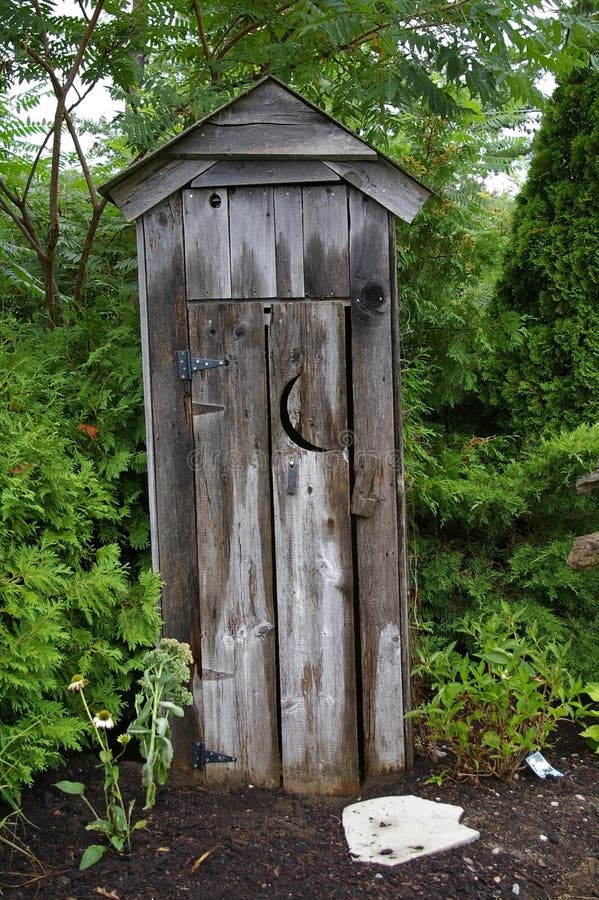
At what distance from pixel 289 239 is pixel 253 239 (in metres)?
0.14

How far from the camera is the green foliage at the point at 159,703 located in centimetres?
269

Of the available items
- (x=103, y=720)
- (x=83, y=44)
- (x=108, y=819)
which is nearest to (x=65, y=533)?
(x=103, y=720)

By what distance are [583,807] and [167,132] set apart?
11.4 feet

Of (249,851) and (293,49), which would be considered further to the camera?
(293,49)

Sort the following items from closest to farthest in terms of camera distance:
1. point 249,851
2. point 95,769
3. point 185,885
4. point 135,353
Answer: point 185,885 → point 249,851 → point 95,769 → point 135,353

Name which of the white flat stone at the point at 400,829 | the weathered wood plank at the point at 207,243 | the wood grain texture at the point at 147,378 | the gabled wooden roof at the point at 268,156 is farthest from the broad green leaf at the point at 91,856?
the gabled wooden roof at the point at 268,156

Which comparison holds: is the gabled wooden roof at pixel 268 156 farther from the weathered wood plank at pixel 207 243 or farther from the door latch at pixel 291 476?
the door latch at pixel 291 476

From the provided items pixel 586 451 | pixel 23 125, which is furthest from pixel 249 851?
pixel 23 125

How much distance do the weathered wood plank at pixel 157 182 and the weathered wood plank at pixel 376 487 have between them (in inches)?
25.1

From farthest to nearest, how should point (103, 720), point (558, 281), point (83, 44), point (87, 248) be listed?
point (558, 281) → point (87, 248) → point (83, 44) → point (103, 720)

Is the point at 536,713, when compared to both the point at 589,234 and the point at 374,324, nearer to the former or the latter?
the point at 374,324

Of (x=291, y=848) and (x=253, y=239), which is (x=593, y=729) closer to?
(x=291, y=848)

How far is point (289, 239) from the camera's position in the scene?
315 centimetres

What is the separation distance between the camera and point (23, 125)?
5.00 meters
